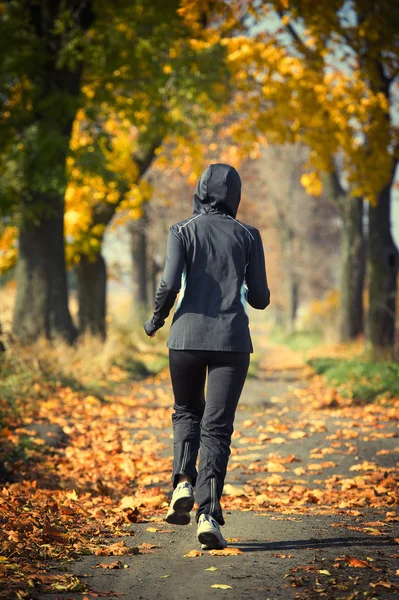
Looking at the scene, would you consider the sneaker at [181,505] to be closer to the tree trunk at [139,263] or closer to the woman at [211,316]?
the woman at [211,316]

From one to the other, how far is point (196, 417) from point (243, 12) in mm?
18717

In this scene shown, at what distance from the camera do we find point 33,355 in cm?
1282

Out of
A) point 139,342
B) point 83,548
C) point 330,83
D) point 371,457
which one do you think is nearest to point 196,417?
point 83,548

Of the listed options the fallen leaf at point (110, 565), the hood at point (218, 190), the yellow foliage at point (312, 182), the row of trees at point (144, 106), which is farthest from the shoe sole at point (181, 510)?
the yellow foliage at point (312, 182)

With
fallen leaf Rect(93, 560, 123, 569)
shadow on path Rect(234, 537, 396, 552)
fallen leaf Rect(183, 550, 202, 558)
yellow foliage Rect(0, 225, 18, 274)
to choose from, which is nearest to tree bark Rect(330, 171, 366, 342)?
yellow foliage Rect(0, 225, 18, 274)

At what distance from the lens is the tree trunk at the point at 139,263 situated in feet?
96.0

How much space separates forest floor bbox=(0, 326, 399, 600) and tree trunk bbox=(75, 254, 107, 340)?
832cm

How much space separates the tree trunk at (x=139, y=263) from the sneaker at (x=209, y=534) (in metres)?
23.5

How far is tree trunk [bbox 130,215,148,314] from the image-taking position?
96.0 ft

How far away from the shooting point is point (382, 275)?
57.2 feet

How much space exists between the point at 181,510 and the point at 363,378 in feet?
30.5

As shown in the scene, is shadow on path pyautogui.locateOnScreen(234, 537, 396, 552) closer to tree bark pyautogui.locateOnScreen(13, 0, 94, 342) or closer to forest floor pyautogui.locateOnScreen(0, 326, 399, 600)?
forest floor pyautogui.locateOnScreen(0, 326, 399, 600)

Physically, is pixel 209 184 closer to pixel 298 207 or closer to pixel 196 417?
pixel 196 417

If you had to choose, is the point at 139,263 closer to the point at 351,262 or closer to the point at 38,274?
the point at 351,262
